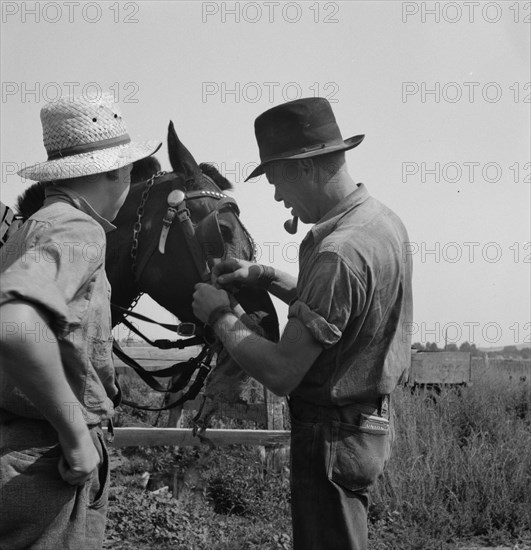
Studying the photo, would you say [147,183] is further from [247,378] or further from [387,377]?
[387,377]

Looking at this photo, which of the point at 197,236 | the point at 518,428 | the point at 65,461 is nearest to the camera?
the point at 65,461

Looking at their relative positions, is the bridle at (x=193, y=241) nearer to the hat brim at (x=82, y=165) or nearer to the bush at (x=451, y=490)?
the hat brim at (x=82, y=165)

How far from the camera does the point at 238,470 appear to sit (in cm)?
683

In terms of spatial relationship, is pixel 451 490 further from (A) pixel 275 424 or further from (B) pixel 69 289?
(B) pixel 69 289

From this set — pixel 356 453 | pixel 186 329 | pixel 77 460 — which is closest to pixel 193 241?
pixel 186 329

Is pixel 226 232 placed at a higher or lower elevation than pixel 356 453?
higher

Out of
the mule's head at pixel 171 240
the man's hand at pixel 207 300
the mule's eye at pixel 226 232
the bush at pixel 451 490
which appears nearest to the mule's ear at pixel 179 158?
the mule's head at pixel 171 240

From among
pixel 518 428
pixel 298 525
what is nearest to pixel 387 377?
pixel 298 525

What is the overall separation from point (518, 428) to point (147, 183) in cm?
489

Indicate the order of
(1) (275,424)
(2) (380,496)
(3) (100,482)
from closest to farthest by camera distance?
(3) (100,482) < (2) (380,496) < (1) (275,424)

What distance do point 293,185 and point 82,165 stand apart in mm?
918

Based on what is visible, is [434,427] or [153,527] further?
[434,427]

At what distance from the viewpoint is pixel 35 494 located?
217 cm

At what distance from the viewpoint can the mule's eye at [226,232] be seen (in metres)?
4.08
